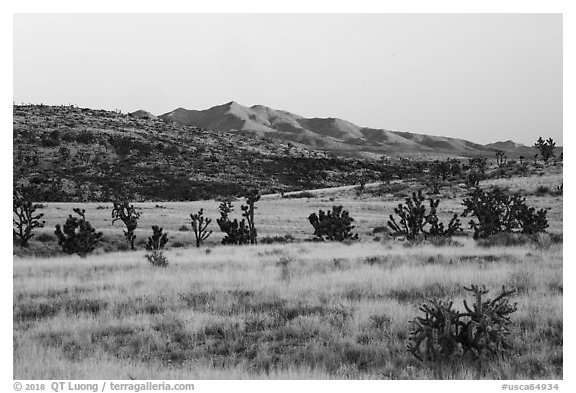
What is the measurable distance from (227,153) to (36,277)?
3183 inches

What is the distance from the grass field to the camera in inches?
269

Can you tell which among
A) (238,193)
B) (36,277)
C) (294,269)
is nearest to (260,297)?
(294,269)

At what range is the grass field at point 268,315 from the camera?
682 centimetres

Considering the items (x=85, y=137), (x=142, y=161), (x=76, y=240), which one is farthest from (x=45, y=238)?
(x=85, y=137)

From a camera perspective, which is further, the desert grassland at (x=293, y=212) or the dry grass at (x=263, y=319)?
the desert grassland at (x=293, y=212)

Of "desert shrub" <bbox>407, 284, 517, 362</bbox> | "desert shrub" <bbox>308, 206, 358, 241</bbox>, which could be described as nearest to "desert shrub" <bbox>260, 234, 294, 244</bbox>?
"desert shrub" <bbox>308, 206, 358, 241</bbox>

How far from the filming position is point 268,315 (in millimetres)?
9367

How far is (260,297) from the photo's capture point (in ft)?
35.2

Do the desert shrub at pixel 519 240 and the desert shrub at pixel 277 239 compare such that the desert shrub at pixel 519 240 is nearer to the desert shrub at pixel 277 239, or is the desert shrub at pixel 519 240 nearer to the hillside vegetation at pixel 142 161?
the desert shrub at pixel 277 239

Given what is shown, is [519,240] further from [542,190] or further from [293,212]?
[542,190]

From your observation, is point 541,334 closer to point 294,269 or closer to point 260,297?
point 260,297

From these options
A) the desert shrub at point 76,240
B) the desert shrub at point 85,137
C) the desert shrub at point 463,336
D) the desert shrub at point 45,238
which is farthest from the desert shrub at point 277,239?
the desert shrub at point 85,137
